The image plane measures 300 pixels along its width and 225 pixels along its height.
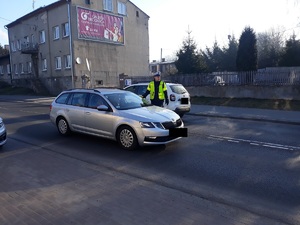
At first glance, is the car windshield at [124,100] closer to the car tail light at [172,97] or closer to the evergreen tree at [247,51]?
the car tail light at [172,97]

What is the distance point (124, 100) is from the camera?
25.6 feet

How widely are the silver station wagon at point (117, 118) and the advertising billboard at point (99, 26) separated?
73.6 feet

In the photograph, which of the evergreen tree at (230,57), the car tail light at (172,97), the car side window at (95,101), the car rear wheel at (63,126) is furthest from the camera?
the evergreen tree at (230,57)

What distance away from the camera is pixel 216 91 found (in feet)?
64.2

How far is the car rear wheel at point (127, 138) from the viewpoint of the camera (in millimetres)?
6801

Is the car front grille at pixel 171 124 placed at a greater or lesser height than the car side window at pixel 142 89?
lesser

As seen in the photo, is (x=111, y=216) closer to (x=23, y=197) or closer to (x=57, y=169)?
(x=23, y=197)

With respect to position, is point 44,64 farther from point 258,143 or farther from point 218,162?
point 218,162

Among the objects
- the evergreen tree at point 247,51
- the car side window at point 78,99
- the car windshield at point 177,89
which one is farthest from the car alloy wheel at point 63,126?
the evergreen tree at point 247,51

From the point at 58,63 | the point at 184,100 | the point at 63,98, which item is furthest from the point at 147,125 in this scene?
the point at 58,63

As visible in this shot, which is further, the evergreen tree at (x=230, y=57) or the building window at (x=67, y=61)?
the evergreen tree at (x=230, y=57)

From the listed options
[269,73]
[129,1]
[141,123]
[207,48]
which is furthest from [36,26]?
[141,123]

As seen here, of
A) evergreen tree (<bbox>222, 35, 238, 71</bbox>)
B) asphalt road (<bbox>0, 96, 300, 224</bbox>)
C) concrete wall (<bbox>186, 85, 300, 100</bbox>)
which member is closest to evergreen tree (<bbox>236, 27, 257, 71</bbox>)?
concrete wall (<bbox>186, 85, 300, 100</bbox>)

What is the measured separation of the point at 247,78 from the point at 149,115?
13.3 meters
